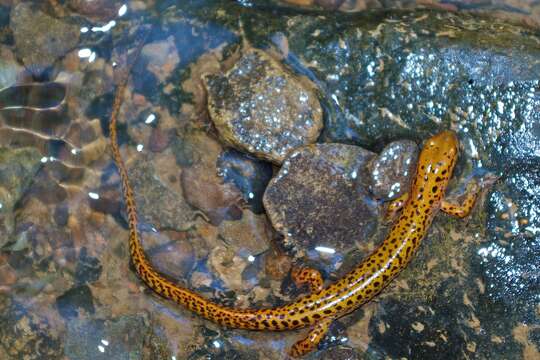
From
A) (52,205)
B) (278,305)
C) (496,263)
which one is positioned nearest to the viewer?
(496,263)

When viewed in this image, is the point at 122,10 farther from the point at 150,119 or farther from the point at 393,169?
the point at 393,169

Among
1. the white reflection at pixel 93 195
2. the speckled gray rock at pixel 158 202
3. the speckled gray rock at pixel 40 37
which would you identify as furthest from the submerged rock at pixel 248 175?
the speckled gray rock at pixel 40 37

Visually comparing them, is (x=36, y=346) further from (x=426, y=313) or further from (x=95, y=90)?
(x=426, y=313)

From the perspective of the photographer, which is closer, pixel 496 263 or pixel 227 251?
pixel 496 263

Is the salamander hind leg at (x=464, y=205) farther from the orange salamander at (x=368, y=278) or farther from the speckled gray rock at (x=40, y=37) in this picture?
the speckled gray rock at (x=40, y=37)

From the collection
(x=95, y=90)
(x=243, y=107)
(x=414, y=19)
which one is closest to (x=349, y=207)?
(x=243, y=107)

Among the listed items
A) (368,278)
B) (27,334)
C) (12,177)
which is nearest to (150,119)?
A: (12,177)
